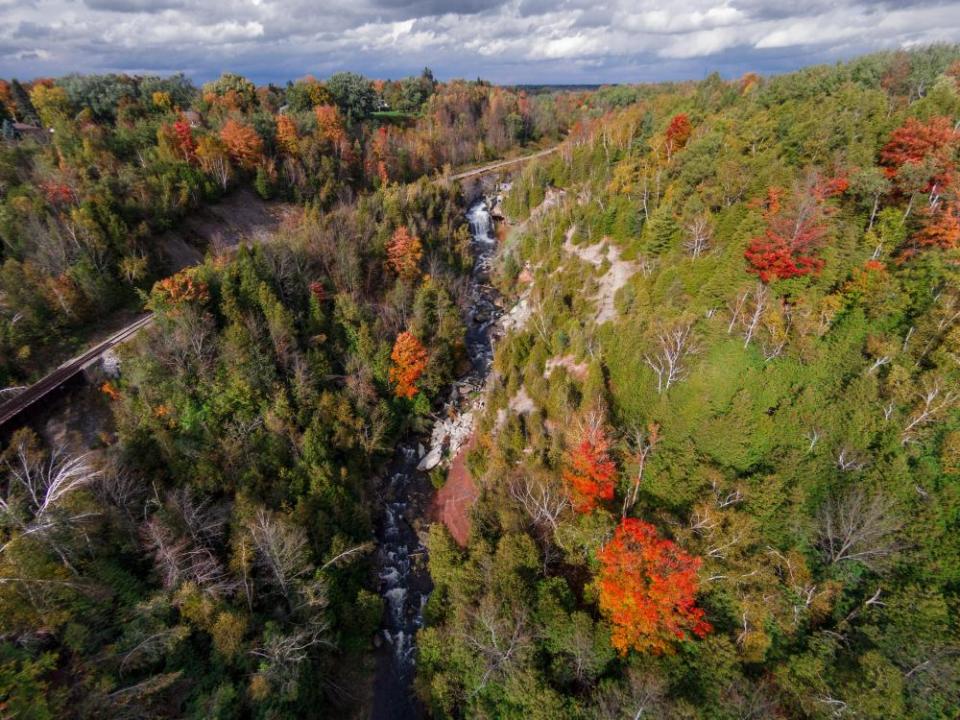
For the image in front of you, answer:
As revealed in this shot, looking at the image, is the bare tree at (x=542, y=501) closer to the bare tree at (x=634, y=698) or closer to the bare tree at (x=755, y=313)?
the bare tree at (x=634, y=698)

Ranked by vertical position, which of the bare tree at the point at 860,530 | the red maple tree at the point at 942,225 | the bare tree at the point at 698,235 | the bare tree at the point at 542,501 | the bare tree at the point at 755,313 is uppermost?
the red maple tree at the point at 942,225

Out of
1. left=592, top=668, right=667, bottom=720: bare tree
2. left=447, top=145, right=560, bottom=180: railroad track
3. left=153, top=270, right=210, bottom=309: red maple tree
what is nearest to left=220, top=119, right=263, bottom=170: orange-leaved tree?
left=447, top=145, right=560, bottom=180: railroad track

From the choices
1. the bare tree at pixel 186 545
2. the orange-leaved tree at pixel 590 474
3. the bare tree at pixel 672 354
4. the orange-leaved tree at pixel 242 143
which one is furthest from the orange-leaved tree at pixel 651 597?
the orange-leaved tree at pixel 242 143

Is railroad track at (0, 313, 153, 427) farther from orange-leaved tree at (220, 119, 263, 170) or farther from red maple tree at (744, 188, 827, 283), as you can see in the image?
red maple tree at (744, 188, 827, 283)

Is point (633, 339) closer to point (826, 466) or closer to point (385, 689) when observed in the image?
point (826, 466)

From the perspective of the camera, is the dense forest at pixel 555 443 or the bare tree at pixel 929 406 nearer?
the dense forest at pixel 555 443

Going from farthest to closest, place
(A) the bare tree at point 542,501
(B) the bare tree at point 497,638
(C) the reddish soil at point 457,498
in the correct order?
(C) the reddish soil at point 457,498 → (A) the bare tree at point 542,501 → (B) the bare tree at point 497,638

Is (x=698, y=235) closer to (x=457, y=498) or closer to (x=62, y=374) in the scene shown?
(x=457, y=498)
